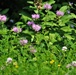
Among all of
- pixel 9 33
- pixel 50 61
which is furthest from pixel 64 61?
pixel 9 33

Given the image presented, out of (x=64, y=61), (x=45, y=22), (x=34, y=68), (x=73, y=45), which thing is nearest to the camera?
(x=34, y=68)

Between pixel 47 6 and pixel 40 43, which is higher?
pixel 47 6

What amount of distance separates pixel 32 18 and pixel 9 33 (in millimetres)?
468

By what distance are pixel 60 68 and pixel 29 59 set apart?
1.72 ft

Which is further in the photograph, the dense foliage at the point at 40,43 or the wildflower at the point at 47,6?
the wildflower at the point at 47,6

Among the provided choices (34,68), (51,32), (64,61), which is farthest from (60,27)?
(34,68)

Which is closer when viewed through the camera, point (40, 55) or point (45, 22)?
point (40, 55)

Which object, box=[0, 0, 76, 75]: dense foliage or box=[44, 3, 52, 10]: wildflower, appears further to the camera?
box=[44, 3, 52, 10]: wildflower

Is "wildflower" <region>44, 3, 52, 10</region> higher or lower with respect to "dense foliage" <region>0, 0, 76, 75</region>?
higher

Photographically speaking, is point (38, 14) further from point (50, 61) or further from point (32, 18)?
point (50, 61)

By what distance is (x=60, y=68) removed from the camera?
4.26 meters

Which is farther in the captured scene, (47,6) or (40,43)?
(47,6)

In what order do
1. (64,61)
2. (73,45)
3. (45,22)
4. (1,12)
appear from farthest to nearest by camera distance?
(1,12), (45,22), (73,45), (64,61)

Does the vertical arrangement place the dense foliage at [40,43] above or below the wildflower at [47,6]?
below
